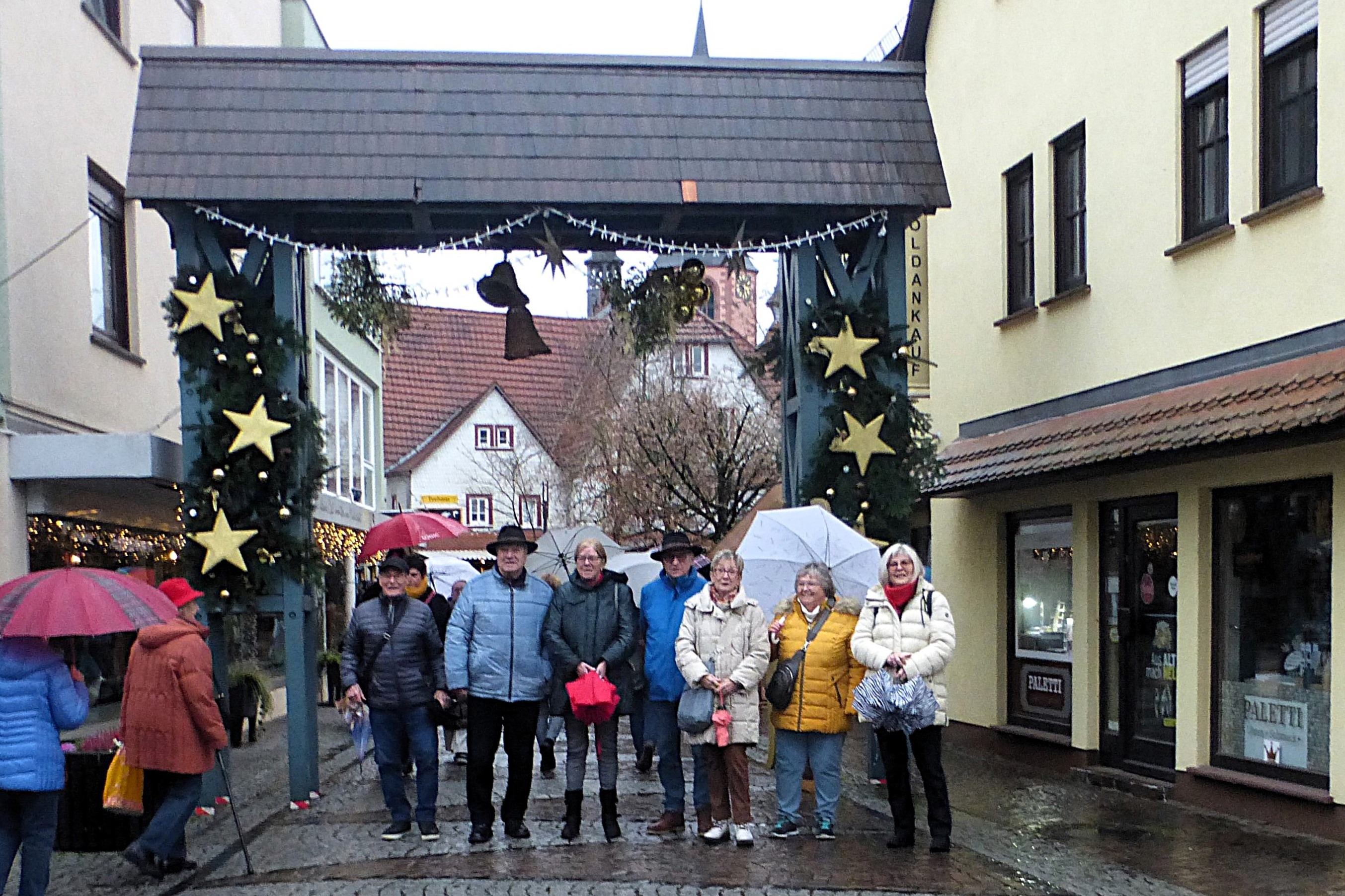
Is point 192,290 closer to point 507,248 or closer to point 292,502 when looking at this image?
point 292,502

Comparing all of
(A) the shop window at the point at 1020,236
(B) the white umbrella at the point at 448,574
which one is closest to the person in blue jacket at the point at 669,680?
(A) the shop window at the point at 1020,236

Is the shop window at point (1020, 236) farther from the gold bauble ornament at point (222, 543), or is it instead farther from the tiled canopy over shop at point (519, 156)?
the gold bauble ornament at point (222, 543)

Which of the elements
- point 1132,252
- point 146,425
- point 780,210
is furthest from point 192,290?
point 1132,252

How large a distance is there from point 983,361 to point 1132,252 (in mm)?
3318

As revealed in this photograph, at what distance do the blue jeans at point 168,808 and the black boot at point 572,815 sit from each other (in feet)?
7.23

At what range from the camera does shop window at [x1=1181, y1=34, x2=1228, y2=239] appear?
11867 mm

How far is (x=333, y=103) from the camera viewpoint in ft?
39.3

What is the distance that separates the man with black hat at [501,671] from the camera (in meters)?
9.62

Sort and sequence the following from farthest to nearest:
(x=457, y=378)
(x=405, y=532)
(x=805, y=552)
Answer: (x=457, y=378)
(x=405, y=532)
(x=805, y=552)

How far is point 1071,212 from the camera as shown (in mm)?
14648

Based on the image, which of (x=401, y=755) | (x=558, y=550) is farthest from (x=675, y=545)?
(x=558, y=550)

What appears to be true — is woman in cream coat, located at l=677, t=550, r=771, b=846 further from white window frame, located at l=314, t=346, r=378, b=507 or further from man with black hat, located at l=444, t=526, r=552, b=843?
white window frame, located at l=314, t=346, r=378, b=507

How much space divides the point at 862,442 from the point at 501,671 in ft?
12.2

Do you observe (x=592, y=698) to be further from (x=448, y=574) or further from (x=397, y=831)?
(x=448, y=574)
